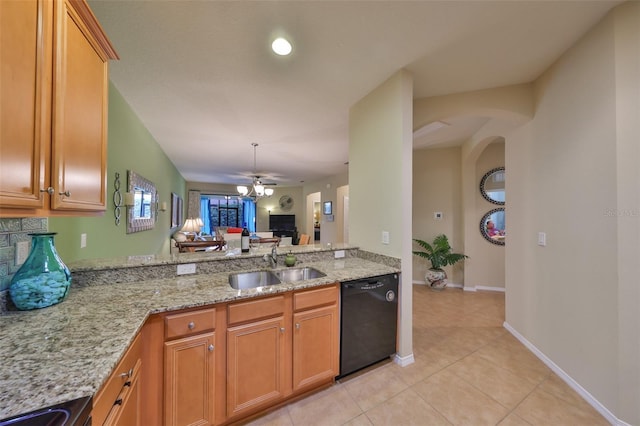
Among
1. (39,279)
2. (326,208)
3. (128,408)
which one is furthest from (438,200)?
(39,279)

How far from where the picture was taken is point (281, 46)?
1687 mm

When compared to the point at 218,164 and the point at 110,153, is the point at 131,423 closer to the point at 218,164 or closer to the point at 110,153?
the point at 110,153

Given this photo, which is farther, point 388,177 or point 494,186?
point 494,186

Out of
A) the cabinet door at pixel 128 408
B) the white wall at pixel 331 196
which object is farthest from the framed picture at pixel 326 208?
the cabinet door at pixel 128 408

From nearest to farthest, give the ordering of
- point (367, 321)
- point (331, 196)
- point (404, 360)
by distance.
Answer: point (367, 321)
point (404, 360)
point (331, 196)

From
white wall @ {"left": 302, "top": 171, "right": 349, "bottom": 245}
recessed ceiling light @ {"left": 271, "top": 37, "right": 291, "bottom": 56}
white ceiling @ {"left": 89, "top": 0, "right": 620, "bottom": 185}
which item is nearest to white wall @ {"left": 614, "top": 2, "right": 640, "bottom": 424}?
white ceiling @ {"left": 89, "top": 0, "right": 620, "bottom": 185}

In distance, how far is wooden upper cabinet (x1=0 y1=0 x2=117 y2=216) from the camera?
765 mm

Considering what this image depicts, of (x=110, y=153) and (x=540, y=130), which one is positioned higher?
(x=540, y=130)

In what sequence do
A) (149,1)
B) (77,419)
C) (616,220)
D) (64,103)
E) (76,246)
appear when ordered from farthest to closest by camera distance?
1. (76,246)
2. (616,220)
3. (149,1)
4. (64,103)
5. (77,419)

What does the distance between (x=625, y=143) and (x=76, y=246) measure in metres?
3.87

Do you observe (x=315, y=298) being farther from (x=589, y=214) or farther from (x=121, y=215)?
(x=121, y=215)

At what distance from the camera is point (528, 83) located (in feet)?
7.47

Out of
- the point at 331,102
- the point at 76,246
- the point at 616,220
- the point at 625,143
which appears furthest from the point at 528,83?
A: the point at 76,246

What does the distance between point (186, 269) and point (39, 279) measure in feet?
2.47
